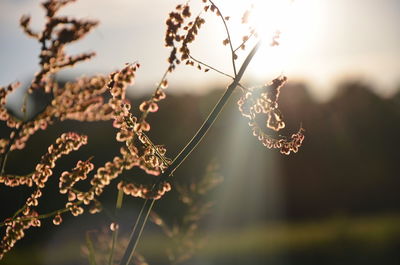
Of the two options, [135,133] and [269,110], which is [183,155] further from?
[269,110]

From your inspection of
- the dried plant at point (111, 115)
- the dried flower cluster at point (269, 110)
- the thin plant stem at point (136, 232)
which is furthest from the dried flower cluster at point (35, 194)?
the dried flower cluster at point (269, 110)

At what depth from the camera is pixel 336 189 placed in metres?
31.8

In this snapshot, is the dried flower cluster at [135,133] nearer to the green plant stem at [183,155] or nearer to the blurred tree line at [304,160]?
the green plant stem at [183,155]

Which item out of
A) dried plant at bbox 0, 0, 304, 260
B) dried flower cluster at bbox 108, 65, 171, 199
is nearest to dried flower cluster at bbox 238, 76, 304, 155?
dried plant at bbox 0, 0, 304, 260

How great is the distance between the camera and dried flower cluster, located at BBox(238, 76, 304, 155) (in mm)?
2009

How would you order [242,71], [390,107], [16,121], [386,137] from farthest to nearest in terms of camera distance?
[390,107]
[386,137]
[16,121]
[242,71]

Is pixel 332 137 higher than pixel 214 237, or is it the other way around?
pixel 332 137

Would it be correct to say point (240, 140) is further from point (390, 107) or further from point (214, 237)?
point (390, 107)

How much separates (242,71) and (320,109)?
3279cm

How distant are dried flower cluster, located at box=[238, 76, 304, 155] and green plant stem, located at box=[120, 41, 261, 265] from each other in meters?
0.26

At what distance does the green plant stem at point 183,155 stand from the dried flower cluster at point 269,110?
261mm

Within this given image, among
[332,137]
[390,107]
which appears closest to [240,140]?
[332,137]

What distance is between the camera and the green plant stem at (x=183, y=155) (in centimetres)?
165

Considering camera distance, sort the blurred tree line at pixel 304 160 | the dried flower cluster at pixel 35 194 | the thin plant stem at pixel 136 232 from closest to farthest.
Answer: the thin plant stem at pixel 136 232, the dried flower cluster at pixel 35 194, the blurred tree line at pixel 304 160
